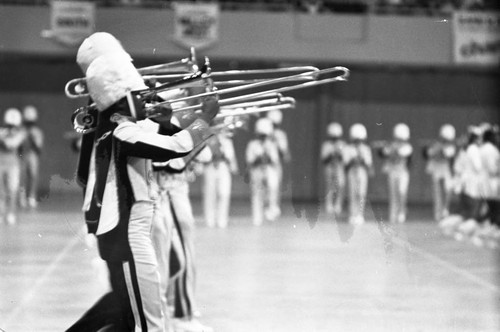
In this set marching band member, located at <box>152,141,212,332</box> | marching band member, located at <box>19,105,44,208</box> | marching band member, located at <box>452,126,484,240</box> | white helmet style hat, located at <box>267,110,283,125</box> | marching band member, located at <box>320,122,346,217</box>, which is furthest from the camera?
marching band member, located at <box>320,122,346,217</box>

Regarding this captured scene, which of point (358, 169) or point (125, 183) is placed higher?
point (125, 183)

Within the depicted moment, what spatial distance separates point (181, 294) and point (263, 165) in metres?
12.5

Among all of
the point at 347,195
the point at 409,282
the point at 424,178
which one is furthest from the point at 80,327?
the point at 424,178

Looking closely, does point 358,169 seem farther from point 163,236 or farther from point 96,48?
point 96,48

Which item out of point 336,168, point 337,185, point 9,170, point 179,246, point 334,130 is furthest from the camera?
point 334,130

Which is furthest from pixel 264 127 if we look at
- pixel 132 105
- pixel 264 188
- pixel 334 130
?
pixel 132 105

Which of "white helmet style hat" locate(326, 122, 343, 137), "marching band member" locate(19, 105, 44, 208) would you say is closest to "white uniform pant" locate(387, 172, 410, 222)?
"white helmet style hat" locate(326, 122, 343, 137)

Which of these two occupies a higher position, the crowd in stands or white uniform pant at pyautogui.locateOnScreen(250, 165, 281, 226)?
the crowd in stands

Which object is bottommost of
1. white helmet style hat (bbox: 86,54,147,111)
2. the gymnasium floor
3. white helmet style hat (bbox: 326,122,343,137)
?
white helmet style hat (bbox: 326,122,343,137)

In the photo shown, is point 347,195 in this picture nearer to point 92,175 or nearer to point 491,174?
point 491,174

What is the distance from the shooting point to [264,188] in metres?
20.1

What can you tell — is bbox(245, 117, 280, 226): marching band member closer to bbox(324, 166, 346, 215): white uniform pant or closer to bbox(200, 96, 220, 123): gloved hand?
bbox(324, 166, 346, 215): white uniform pant

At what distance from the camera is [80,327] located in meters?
5.62

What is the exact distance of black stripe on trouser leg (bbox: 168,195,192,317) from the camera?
7.48 metres
